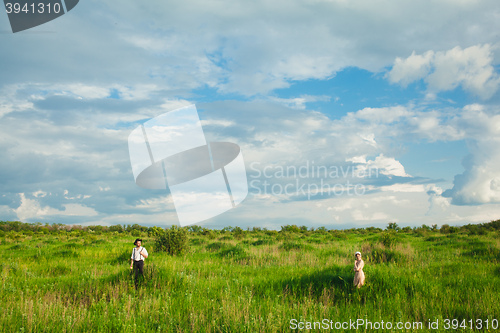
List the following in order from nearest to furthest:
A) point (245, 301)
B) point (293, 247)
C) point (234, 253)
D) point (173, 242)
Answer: point (245, 301) < point (234, 253) < point (173, 242) < point (293, 247)

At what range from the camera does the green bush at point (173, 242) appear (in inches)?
746

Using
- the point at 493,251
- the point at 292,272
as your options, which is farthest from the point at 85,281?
the point at 493,251

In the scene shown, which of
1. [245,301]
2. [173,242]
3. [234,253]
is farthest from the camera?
[173,242]

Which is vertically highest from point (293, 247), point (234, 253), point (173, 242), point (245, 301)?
point (173, 242)

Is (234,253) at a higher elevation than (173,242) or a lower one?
lower

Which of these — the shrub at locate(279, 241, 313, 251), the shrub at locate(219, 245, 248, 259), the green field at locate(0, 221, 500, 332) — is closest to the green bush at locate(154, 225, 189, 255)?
the shrub at locate(219, 245, 248, 259)

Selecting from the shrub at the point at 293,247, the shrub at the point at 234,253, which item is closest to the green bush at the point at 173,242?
the shrub at the point at 234,253

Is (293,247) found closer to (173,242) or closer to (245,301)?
(173,242)

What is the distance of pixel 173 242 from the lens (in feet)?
62.6

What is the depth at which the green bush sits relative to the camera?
62.2ft

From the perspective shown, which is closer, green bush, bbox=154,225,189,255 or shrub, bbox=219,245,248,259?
shrub, bbox=219,245,248,259

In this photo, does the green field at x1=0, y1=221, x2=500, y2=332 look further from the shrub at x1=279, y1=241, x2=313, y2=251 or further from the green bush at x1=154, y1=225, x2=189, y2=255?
the shrub at x1=279, y1=241, x2=313, y2=251

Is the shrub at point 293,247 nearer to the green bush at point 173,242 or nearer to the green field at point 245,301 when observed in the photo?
the green bush at point 173,242

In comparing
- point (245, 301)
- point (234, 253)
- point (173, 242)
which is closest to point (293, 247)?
point (234, 253)
